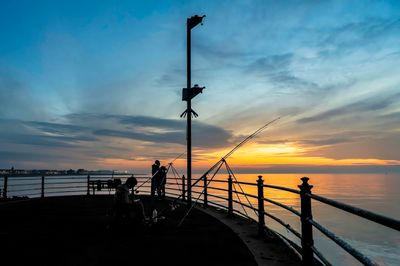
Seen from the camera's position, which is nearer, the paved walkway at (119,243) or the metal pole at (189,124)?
the paved walkway at (119,243)

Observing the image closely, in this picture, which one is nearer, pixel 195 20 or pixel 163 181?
pixel 195 20

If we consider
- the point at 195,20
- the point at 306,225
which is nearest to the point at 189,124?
the point at 195,20

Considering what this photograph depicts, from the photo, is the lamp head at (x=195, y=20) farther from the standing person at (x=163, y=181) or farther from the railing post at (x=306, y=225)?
the railing post at (x=306, y=225)

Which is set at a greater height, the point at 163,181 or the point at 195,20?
the point at 195,20

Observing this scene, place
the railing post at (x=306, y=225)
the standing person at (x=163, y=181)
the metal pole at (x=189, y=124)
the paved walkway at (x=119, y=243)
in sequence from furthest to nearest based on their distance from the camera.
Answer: the standing person at (x=163, y=181), the metal pole at (x=189, y=124), the paved walkway at (x=119, y=243), the railing post at (x=306, y=225)

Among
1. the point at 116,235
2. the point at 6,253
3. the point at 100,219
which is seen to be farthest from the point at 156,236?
the point at 100,219

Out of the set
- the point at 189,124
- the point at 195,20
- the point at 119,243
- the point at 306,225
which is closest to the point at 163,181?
the point at 189,124

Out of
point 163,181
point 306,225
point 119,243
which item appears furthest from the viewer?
point 163,181

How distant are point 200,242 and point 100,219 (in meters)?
5.44

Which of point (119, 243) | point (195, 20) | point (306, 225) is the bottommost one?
point (119, 243)

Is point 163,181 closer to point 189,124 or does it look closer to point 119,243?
point 189,124

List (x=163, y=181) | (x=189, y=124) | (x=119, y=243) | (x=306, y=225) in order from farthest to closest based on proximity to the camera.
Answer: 1. (x=163, y=181)
2. (x=189, y=124)
3. (x=119, y=243)
4. (x=306, y=225)

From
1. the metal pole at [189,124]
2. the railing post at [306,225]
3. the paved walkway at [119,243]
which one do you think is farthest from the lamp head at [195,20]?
the railing post at [306,225]

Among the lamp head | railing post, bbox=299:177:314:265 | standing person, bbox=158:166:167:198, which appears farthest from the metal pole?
railing post, bbox=299:177:314:265
